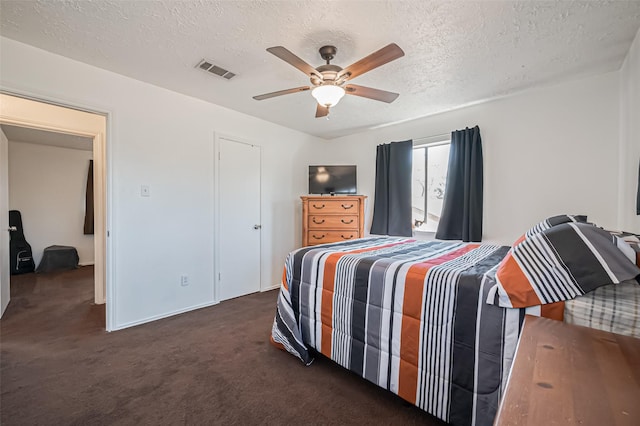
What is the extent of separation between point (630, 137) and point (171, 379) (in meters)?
3.90

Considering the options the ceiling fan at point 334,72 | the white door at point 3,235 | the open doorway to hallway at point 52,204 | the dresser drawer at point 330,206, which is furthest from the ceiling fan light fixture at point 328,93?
the open doorway to hallway at point 52,204

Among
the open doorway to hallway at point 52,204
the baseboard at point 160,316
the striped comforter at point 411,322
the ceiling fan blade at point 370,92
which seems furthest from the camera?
the open doorway to hallway at point 52,204

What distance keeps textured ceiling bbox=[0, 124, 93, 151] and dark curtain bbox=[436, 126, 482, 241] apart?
532 centimetres

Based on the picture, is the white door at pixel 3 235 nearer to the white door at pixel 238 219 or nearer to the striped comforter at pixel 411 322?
the white door at pixel 238 219

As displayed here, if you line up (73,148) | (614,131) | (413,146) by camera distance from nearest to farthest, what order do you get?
(614,131) < (413,146) < (73,148)

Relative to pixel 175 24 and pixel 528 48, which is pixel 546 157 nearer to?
pixel 528 48

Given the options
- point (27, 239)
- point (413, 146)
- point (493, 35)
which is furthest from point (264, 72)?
point (27, 239)

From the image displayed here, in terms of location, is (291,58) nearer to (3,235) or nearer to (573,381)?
(573,381)

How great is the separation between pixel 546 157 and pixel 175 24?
11.5 feet

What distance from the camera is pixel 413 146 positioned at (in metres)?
3.87

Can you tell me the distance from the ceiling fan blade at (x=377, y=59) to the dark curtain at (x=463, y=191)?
6.46 feet

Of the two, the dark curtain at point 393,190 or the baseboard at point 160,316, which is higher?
the dark curtain at point 393,190

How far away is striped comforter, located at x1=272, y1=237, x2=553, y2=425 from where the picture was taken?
1.29 metres

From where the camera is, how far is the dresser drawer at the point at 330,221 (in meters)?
3.91
